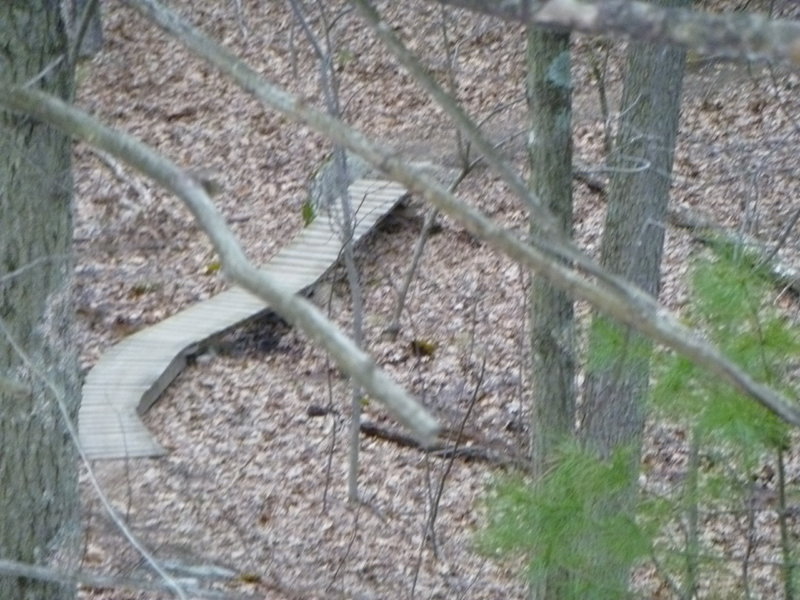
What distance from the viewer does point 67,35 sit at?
384 cm

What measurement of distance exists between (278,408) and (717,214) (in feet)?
14.6

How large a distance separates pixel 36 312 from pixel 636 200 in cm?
285

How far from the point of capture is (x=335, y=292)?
10781mm

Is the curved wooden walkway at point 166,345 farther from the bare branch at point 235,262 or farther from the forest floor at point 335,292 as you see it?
the bare branch at point 235,262

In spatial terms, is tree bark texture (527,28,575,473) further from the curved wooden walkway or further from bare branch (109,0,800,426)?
the curved wooden walkway

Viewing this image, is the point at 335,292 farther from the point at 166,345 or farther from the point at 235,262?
the point at 235,262

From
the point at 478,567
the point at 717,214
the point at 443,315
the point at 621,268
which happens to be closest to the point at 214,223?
the point at 621,268

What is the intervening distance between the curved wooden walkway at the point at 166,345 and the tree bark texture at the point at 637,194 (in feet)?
8.03

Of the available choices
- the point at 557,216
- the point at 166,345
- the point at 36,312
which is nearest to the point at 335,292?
the point at 166,345

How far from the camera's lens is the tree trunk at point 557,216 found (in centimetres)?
478

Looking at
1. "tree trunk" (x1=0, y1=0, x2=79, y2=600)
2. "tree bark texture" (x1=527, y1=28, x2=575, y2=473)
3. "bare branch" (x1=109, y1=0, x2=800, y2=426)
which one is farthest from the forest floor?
"bare branch" (x1=109, y1=0, x2=800, y2=426)

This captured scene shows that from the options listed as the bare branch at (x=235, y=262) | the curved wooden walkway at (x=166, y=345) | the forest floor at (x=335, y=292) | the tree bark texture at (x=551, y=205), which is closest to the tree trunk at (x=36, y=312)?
the bare branch at (x=235, y=262)

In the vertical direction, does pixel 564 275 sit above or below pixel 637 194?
below

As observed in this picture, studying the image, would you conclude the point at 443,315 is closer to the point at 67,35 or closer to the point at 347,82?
the point at 347,82
